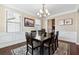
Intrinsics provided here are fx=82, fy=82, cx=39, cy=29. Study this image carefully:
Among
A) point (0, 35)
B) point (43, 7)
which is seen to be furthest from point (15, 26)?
→ point (43, 7)

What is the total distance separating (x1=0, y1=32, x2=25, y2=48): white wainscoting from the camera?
1539 mm

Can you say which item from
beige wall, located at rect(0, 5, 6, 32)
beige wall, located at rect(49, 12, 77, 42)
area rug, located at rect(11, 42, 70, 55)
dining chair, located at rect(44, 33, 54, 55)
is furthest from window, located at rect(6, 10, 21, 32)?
beige wall, located at rect(49, 12, 77, 42)

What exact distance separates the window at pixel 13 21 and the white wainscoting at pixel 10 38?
0.09 m

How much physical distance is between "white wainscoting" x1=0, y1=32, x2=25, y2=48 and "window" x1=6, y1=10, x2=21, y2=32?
3.4 inches

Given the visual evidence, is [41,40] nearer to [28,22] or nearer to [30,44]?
[30,44]

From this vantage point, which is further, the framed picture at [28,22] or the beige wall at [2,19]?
the framed picture at [28,22]

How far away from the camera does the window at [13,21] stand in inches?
60.8

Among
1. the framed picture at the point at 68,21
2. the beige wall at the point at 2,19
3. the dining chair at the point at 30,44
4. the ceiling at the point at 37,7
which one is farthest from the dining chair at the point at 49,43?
the beige wall at the point at 2,19

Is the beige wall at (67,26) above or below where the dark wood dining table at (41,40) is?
above

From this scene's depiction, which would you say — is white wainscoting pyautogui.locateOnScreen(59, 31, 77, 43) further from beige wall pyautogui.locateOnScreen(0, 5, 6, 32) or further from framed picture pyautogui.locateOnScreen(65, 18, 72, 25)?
beige wall pyautogui.locateOnScreen(0, 5, 6, 32)

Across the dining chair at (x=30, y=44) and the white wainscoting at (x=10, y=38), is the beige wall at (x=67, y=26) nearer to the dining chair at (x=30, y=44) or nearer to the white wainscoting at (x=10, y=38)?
the dining chair at (x=30, y=44)

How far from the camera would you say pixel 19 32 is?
1.60 meters
